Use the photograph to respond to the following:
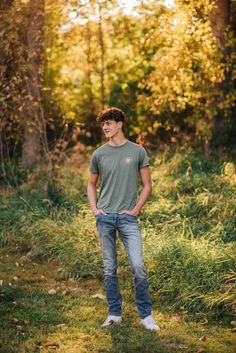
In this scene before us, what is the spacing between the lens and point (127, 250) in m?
5.78

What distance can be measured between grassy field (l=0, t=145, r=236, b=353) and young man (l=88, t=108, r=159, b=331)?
48 cm

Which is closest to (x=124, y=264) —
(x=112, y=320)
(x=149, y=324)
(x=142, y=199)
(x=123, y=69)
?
(x=112, y=320)

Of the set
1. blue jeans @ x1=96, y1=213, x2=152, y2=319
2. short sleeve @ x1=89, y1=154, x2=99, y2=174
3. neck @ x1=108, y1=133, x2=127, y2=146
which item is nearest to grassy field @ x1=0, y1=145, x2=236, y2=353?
blue jeans @ x1=96, y1=213, x2=152, y2=319

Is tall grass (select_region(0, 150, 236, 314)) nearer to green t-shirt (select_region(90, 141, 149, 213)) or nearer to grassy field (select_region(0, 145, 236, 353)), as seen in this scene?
grassy field (select_region(0, 145, 236, 353))

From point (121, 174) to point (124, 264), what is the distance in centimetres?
235

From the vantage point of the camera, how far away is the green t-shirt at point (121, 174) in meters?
5.72

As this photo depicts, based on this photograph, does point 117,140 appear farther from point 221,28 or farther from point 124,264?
point 221,28

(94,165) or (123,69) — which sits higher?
(94,165)

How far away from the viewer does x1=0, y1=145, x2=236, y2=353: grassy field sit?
5.70m

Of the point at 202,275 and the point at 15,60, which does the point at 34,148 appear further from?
the point at 202,275

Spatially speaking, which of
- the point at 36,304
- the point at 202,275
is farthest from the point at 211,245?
the point at 36,304

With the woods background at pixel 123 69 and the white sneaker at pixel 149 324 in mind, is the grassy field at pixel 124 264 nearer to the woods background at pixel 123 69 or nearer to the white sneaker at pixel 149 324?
the white sneaker at pixel 149 324

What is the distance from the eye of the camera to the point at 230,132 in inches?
492

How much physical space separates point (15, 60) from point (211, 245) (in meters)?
5.69
